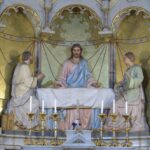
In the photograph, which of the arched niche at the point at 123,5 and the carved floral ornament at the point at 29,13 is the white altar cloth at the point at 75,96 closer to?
the carved floral ornament at the point at 29,13

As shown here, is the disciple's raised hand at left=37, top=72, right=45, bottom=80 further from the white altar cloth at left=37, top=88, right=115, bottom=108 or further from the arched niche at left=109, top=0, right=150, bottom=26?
the arched niche at left=109, top=0, right=150, bottom=26

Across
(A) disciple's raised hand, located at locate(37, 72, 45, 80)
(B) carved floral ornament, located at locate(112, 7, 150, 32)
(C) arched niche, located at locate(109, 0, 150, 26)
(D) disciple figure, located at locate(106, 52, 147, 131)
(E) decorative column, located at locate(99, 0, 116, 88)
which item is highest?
(C) arched niche, located at locate(109, 0, 150, 26)

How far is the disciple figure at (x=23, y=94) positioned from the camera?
13.7 metres

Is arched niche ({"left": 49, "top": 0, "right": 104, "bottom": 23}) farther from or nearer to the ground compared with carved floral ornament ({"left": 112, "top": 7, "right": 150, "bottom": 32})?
farther from the ground

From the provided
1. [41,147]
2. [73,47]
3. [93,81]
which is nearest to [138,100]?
[93,81]

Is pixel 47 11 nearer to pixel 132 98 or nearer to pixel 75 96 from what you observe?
pixel 75 96

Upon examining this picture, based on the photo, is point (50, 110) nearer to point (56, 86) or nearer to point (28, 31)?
point (56, 86)

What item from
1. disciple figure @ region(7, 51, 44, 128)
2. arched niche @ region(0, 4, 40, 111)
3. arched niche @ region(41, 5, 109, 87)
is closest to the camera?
disciple figure @ region(7, 51, 44, 128)

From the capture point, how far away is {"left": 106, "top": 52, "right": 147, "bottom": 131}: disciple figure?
44.2 feet

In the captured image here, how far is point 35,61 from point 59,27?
1.25m

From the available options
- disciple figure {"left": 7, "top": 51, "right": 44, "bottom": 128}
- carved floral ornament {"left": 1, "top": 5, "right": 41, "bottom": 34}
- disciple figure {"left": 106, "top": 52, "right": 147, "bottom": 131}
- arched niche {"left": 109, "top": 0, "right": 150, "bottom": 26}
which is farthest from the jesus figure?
arched niche {"left": 109, "top": 0, "right": 150, "bottom": 26}

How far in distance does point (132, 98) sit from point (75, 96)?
1.46 metres

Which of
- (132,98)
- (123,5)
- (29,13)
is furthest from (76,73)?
(123,5)

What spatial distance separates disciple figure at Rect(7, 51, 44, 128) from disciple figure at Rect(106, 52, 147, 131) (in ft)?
6.76
